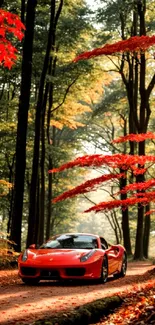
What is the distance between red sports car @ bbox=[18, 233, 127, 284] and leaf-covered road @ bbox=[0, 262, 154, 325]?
227mm

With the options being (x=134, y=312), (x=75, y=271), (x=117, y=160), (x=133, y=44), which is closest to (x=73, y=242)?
(x=75, y=271)

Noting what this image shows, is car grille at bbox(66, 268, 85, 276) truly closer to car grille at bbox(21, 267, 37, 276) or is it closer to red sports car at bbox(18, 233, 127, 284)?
red sports car at bbox(18, 233, 127, 284)

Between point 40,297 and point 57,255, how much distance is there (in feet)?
6.73

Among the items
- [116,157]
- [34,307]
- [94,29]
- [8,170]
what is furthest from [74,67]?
[34,307]

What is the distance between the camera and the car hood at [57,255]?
1034 centimetres

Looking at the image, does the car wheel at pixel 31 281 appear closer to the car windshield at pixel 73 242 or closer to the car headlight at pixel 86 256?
the car windshield at pixel 73 242

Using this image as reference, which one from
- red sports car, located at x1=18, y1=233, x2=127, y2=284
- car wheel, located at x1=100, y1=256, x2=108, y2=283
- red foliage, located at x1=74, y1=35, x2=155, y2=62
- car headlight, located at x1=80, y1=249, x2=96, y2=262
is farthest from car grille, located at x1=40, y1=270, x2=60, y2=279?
red foliage, located at x1=74, y1=35, x2=155, y2=62

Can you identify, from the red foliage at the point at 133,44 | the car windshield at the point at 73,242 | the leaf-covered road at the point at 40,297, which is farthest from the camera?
the car windshield at the point at 73,242

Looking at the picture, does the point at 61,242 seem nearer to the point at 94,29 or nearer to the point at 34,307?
the point at 34,307

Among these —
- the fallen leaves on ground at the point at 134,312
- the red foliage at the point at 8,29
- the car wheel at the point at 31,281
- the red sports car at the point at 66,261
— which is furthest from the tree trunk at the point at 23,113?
the fallen leaves on ground at the point at 134,312

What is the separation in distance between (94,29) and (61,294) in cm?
1723

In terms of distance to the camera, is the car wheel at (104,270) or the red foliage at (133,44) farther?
the car wheel at (104,270)

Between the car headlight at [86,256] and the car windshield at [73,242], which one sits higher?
the car windshield at [73,242]

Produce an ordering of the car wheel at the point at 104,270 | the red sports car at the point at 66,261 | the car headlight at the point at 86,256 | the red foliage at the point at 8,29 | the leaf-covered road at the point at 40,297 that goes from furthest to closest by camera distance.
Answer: the car wheel at the point at 104,270 < the car headlight at the point at 86,256 < the red sports car at the point at 66,261 < the red foliage at the point at 8,29 < the leaf-covered road at the point at 40,297
